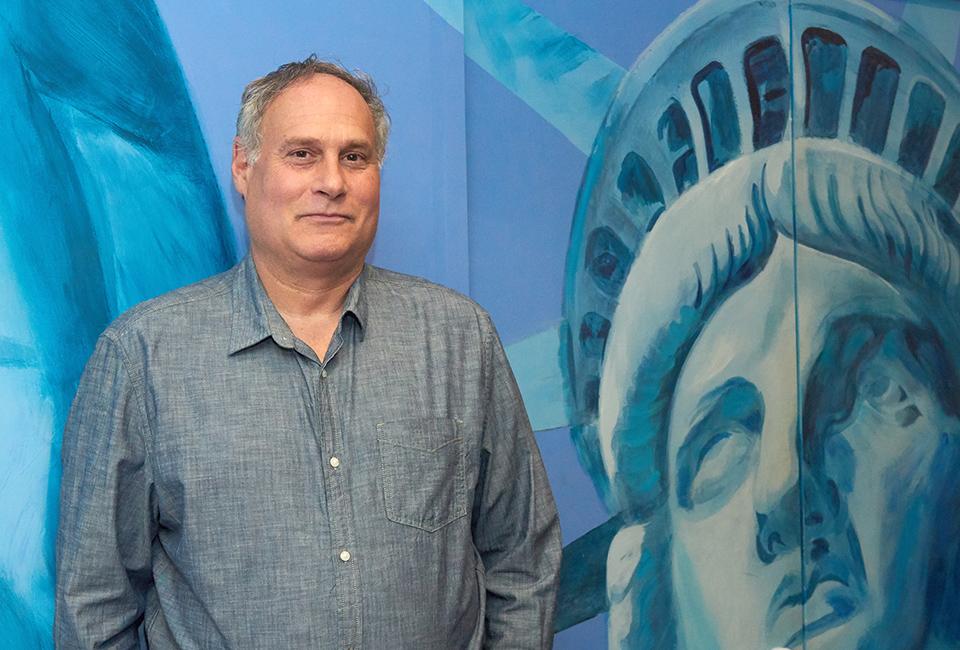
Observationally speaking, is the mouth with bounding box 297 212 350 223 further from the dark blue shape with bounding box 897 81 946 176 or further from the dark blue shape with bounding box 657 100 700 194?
the dark blue shape with bounding box 897 81 946 176

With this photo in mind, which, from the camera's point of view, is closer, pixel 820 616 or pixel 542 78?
pixel 542 78

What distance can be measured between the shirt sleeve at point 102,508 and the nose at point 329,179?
15.6 inches

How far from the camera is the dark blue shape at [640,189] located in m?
2.41

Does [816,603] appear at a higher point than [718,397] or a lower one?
lower

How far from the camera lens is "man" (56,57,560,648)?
1.68m

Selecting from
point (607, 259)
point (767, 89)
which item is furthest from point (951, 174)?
point (607, 259)

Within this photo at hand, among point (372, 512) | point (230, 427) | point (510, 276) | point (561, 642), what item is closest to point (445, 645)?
point (372, 512)

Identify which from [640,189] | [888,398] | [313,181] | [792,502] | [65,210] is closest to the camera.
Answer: [313,181]

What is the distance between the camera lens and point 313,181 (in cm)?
177

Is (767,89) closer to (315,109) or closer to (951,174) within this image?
(951,174)

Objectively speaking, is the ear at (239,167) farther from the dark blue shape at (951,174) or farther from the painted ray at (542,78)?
the dark blue shape at (951,174)

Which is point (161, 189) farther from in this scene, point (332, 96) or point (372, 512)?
point (372, 512)

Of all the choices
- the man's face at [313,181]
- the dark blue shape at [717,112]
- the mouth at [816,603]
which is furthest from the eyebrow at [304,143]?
the mouth at [816,603]

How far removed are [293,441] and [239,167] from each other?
50cm
